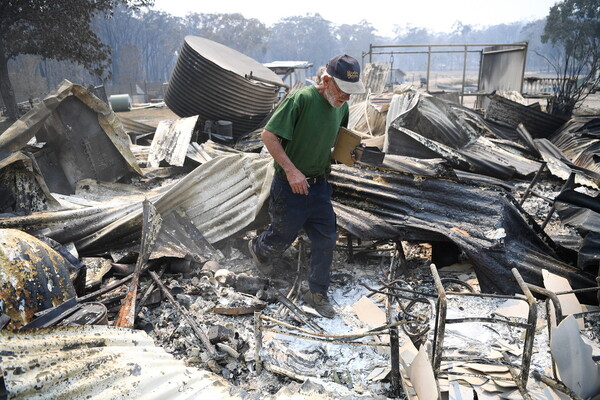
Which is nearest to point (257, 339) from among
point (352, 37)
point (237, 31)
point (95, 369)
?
point (95, 369)

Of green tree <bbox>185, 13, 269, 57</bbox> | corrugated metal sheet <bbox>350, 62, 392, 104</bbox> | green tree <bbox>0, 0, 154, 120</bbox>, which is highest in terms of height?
green tree <bbox>185, 13, 269, 57</bbox>

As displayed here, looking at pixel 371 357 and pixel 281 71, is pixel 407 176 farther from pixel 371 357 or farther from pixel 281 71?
pixel 281 71

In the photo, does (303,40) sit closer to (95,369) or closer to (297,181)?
(297,181)

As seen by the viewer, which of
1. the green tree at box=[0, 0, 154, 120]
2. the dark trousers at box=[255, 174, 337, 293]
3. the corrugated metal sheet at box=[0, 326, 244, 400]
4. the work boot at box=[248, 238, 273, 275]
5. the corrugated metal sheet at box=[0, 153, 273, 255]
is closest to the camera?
the corrugated metal sheet at box=[0, 326, 244, 400]

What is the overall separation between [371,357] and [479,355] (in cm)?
67

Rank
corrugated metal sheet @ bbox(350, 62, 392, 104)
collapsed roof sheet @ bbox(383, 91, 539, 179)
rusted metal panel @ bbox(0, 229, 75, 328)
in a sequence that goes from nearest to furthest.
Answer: rusted metal panel @ bbox(0, 229, 75, 328), collapsed roof sheet @ bbox(383, 91, 539, 179), corrugated metal sheet @ bbox(350, 62, 392, 104)

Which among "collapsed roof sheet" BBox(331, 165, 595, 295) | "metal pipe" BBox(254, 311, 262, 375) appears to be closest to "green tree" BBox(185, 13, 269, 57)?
"collapsed roof sheet" BBox(331, 165, 595, 295)

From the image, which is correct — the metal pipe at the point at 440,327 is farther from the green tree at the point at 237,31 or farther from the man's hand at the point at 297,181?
the green tree at the point at 237,31

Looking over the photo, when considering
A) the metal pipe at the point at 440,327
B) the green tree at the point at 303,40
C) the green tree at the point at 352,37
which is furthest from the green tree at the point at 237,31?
the metal pipe at the point at 440,327

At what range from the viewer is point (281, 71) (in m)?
20.9

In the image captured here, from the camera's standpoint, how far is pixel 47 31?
12.3 meters

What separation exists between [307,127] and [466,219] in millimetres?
1692

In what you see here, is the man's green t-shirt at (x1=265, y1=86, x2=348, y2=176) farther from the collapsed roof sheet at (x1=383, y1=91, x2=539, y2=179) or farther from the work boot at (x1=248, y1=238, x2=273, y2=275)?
the collapsed roof sheet at (x1=383, y1=91, x2=539, y2=179)

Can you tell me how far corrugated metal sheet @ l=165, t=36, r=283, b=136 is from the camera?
8.23 metres
